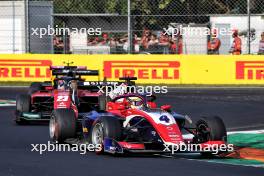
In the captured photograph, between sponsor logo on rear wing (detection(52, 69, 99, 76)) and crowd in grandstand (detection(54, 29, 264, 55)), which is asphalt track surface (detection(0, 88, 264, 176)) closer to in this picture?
sponsor logo on rear wing (detection(52, 69, 99, 76))

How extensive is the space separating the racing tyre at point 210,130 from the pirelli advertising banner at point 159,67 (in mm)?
14815

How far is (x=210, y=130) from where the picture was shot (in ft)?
42.4

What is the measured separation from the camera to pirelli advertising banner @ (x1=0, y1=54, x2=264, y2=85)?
28.0 metres

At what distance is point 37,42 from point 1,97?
5439 mm

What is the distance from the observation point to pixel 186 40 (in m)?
30.8

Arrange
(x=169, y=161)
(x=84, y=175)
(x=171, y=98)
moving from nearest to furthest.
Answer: (x=84, y=175), (x=169, y=161), (x=171, y=98)

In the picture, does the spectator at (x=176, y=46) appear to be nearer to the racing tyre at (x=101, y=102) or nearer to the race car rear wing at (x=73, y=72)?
the race car rear wing at (x=73, y=72)

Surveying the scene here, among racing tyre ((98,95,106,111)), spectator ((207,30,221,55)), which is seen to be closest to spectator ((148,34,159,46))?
spectator ((207,30,221,55))

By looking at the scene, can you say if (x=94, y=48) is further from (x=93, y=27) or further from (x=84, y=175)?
(x=84, y=175)

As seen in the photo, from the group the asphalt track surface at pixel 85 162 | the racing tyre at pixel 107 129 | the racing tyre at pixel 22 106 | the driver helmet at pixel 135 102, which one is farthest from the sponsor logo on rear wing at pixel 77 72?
the racing tyre at pixel 107 129

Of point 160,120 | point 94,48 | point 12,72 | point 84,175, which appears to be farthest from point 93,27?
point 84,175

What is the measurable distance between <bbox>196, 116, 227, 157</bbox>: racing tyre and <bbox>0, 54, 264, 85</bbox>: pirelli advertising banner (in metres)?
14.8

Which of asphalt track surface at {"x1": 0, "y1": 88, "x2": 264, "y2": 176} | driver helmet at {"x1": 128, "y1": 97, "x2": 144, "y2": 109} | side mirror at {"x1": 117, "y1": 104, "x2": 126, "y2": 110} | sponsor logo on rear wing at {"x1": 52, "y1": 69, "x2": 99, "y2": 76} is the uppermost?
sponsor logo on rear wing at {"x1": 52, "y1": 69, "x2": 99, "y2": 76}

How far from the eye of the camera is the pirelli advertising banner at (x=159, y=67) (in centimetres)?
2800
